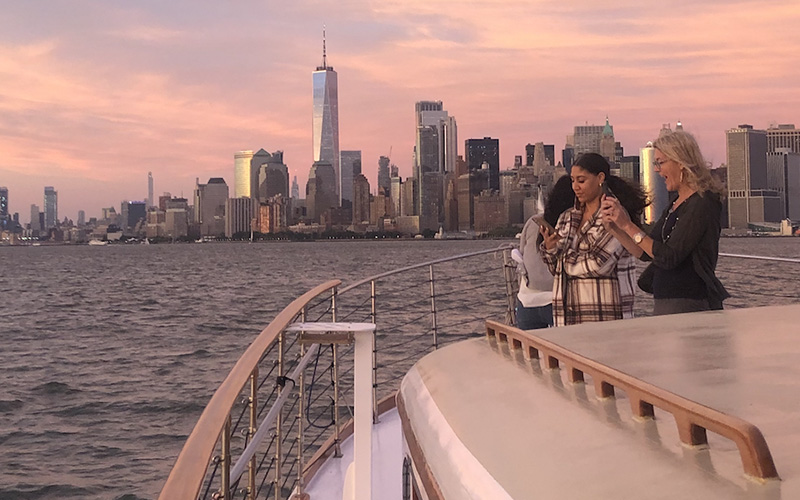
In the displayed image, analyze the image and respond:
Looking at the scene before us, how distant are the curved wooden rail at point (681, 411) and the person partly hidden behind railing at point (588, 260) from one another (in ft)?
5.92

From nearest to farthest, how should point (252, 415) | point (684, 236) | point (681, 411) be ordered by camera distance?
point (681, 411), point (252, 415), point (684, 236)

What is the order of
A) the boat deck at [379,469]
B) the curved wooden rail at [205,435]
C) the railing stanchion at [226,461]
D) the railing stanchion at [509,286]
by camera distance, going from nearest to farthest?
the curved wooden rail at [205,435], the railing stanchion at [226,461], the boat deck at [379,469], the railing stanchion at [509,286]

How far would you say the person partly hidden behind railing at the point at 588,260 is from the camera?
3.20 m

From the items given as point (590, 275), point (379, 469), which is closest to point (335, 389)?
point (379, 469)

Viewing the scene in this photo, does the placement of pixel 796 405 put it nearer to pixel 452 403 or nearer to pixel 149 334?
pixel 452 403

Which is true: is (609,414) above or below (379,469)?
above

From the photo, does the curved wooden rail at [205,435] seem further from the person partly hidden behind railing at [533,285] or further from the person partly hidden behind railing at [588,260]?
the person partly hidden behind railing at [533,285]

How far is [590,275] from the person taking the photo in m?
3.23

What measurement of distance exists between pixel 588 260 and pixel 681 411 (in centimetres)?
231

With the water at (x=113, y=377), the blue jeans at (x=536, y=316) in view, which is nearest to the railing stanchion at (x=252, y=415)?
the water at (x=113, y=377)

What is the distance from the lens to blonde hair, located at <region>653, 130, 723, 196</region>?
289 cm

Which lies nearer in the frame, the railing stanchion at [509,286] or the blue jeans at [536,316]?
the blue jeans at [536,316]

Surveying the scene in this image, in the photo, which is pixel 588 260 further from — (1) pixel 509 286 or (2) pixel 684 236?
(1) pixel 509 286

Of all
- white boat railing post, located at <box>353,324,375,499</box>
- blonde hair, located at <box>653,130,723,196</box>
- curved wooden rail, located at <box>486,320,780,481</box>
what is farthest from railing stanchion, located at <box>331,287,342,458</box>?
curved wooden rail, located at <box>486,320,780,481</box>
